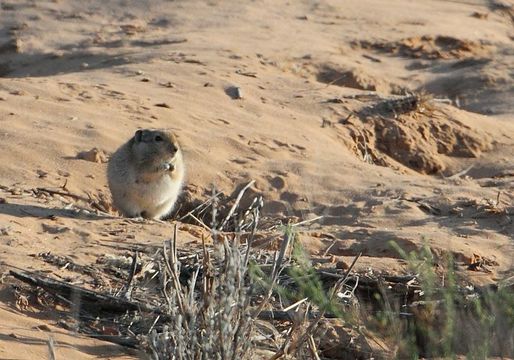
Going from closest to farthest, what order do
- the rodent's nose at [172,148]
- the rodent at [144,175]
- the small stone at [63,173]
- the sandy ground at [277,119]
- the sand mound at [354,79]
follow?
the sandy ground at [277,119]
the rodent at [144,175]
the rodent's nose at [172,148]
the small stone at [63,173]
the sand mound at [354,79]

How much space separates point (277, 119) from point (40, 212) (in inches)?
147

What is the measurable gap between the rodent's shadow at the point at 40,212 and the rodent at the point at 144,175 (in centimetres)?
67

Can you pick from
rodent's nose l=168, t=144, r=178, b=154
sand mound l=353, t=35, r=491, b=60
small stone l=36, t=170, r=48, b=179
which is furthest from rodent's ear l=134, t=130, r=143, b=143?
sand mound l=353, t=35, r=491, b=60

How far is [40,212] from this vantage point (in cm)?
719

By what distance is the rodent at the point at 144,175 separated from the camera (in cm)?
805

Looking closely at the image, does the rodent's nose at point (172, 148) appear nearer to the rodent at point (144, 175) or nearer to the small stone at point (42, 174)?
the rodent at point (144, 175)

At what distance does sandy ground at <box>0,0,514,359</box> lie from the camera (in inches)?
285

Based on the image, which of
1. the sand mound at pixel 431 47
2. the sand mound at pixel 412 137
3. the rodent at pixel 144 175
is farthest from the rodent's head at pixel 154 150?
the sand mound at pixel 431 47

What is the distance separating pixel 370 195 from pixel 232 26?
578cm

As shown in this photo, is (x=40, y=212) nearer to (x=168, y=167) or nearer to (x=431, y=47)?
(x=168, y=167)

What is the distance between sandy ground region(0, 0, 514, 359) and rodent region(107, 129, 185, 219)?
0.33m

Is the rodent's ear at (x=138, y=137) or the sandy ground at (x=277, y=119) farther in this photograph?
the rodent's ear at (x=138, y=137)

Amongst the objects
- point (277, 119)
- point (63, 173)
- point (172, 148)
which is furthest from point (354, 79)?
point (63, 173)

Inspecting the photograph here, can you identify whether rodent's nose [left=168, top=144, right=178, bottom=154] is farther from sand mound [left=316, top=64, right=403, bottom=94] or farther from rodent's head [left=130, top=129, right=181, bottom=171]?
sand mound [left=316, top=64, right=403, bottom=94]
